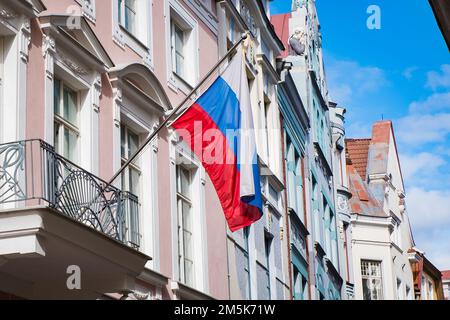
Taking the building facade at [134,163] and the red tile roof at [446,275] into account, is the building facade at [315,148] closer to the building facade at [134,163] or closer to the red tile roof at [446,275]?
the building facade at [134,163]

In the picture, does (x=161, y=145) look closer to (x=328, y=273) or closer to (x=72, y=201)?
(x=72, y=201)

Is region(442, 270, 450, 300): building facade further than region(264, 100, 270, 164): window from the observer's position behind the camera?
Yes

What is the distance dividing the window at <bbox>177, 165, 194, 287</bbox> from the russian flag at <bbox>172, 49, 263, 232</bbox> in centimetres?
220

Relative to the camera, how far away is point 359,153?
5575cm

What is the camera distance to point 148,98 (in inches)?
740

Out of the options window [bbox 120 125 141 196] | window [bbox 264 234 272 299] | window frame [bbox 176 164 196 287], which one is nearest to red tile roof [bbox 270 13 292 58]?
window [bbox 264 234 272 299]

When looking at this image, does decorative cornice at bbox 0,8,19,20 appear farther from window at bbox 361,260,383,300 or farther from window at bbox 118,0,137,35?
window at bbox 361,260,383,300

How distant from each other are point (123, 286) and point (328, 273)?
22.4 meters

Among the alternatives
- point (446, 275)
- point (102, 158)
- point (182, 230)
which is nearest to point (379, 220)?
point (446, 275)

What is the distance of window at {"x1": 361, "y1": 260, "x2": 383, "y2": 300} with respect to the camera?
46531 mm

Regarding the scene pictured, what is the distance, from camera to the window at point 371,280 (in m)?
46.5

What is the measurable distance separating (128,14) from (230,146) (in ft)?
10.2

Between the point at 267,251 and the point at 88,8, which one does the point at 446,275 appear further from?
the point at 88,8

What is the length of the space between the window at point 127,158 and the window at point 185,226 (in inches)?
69.1
